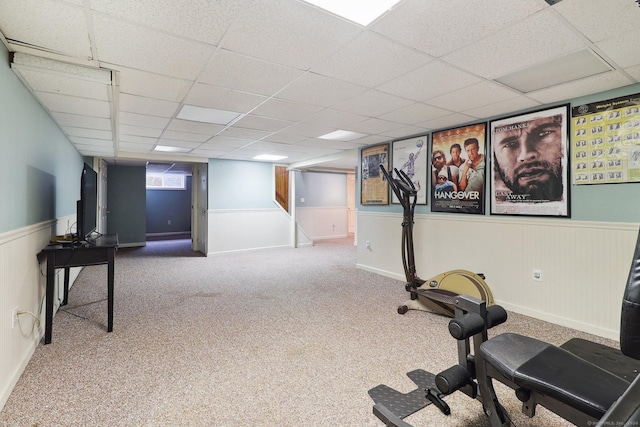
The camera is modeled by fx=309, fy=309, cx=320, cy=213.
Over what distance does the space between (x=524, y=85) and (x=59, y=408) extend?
13.4 ft

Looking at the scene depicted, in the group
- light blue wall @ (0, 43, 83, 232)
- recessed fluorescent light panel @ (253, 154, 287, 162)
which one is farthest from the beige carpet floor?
recessed fluorescent light panel @ (253, 154, 287, 162)

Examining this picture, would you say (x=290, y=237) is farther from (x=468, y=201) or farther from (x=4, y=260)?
(x=4, y=260)

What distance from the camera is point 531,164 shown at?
3299 millimetres

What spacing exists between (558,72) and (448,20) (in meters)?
1.34

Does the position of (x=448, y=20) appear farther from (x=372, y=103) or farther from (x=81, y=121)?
(x=81, y=121)

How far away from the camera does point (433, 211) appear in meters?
4.38

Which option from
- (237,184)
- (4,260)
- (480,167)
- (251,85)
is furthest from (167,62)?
(237,184)

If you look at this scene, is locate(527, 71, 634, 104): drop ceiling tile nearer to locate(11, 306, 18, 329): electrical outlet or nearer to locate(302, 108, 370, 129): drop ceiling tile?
locate(302, 108, 370, 129): drop ceiling tile

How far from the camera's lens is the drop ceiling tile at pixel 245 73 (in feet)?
7.27

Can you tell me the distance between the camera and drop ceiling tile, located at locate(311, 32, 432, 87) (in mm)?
2006

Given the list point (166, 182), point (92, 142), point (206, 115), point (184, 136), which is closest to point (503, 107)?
point (206, 115)

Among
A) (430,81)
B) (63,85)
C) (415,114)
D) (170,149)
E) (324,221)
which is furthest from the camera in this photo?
(324,221)

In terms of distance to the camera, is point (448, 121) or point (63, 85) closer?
point (63, 85)

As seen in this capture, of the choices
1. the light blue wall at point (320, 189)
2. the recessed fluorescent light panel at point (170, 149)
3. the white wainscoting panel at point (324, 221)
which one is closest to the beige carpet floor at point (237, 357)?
the recessed fluorescent light panel at point (170, 149)
